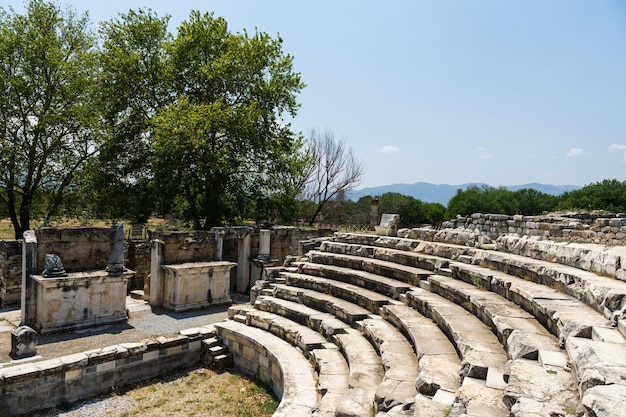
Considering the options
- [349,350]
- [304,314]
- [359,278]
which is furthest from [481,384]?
[359,278]

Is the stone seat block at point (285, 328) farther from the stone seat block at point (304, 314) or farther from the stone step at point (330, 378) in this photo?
the stone step at point (330, 378)

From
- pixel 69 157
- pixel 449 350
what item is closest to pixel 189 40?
pixel 69 157

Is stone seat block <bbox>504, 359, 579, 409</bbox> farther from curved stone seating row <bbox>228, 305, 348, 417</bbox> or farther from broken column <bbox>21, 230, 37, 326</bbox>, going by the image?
broken column <bbox>21, 230, 37, 326</bbox>

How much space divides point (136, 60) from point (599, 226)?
65.7 ft

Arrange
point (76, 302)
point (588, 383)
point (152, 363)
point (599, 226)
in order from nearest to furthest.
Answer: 1. point (588, 383)
2. point (152, 363)
3. point (76, 302)
4. point (599, 226)

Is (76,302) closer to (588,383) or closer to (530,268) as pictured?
(530,268)

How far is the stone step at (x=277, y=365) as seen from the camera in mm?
5781

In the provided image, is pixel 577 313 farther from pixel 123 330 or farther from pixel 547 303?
pixel 123 330

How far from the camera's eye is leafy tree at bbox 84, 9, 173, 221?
65.6ft

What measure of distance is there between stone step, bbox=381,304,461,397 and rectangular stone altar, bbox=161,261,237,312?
6.92 meters

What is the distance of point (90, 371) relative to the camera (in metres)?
7.79

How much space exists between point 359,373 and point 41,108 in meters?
18.0

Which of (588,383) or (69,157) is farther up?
(69,157)

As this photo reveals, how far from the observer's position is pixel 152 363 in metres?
8.63
